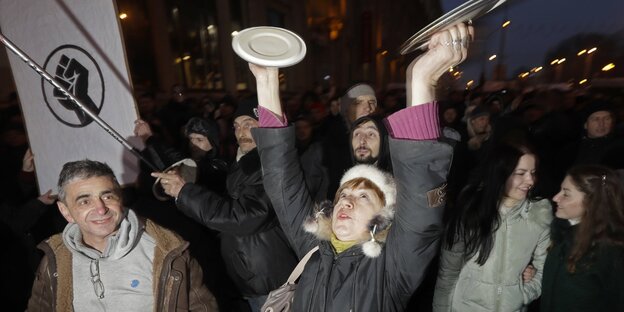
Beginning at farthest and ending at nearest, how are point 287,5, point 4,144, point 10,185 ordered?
point 287,5
point 4,144
point 10,185

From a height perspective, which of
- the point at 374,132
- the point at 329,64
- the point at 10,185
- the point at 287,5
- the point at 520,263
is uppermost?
the point at 287,5

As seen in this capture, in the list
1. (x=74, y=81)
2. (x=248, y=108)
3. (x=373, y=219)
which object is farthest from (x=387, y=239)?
(x=74, y=81)

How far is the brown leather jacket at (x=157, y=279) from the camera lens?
1857mm

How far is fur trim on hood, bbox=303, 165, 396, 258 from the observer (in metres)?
1.60

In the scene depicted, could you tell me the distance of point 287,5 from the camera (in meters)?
21.5

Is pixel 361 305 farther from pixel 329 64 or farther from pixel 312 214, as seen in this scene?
pixel 329 64

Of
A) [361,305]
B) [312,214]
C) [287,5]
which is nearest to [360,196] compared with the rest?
[312,214]

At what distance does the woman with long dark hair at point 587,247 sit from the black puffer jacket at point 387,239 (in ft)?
4.36

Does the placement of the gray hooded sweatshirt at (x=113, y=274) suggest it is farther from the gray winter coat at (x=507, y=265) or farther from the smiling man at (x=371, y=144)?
the gray winter coat at (x=507, y=265)

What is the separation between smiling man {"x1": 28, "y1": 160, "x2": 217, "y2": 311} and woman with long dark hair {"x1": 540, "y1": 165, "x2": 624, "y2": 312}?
7.07ft

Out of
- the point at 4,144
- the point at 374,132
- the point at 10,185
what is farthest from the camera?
the point at 4,144

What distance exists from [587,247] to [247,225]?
2.04 meters

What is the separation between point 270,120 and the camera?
171cm

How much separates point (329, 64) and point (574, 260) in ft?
82.6
